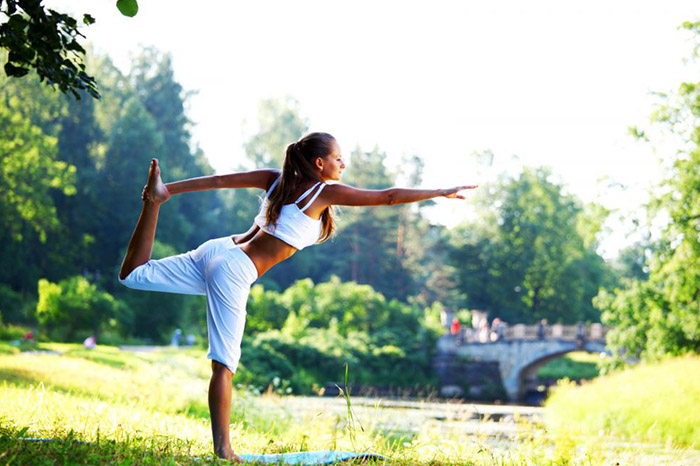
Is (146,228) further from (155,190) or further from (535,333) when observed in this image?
(535,333)

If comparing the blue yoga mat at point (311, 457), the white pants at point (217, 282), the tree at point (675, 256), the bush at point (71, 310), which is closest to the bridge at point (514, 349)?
the tree at point (675, 256)

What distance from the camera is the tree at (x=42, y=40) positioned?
172 inches

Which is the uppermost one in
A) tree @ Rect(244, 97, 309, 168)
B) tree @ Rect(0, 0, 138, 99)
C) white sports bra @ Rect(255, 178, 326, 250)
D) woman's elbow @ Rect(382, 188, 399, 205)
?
tree @ Rect(244, 97, 309, 168)

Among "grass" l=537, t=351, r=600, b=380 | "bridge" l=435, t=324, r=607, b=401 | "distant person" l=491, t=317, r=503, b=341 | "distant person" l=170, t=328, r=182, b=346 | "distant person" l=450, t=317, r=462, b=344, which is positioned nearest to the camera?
"distant person" l=170, t=328, r=182, b=346

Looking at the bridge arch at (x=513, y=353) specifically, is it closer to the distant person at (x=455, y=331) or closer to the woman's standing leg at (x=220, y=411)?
the distant person at (x=455, y=331)

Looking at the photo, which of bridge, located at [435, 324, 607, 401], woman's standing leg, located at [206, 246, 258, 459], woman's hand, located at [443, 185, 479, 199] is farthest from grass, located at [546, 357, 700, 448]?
bridge, located at [435, 324, 607, 401]

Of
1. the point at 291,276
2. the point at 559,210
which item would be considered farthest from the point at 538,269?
the point at 291,276

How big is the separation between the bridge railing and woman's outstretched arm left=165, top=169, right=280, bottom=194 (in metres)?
30.4

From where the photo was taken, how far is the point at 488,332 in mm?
37062

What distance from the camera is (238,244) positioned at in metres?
4.39

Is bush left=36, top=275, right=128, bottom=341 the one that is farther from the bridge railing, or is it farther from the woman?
the woman

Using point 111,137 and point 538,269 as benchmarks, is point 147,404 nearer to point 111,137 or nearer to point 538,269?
point 111,137

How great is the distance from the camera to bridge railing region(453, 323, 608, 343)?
1299 inches

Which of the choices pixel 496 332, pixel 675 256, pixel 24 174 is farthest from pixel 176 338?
pixel 675 256
